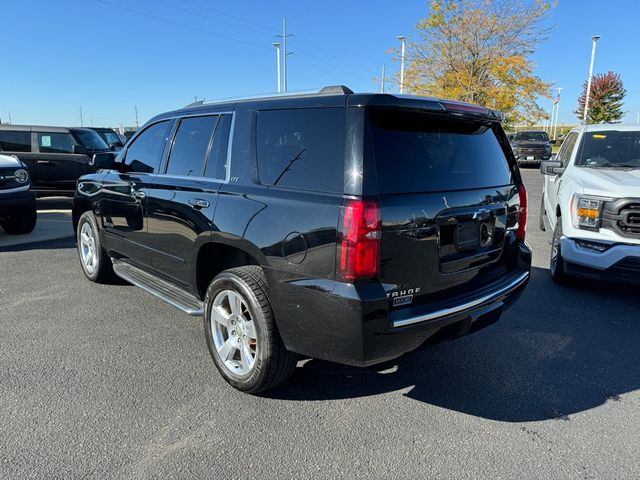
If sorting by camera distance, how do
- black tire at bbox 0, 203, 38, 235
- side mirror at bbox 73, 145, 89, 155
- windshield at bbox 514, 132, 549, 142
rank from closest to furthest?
black tire at bbox 0, 203, 38, 235 < side mirror at bbox 73, 145, 89, 155 < windshield at bbox 514, 132, 549, 142

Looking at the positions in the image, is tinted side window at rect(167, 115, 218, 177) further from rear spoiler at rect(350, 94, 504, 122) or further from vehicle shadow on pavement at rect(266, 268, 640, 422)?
vehicle shadow on pavement at rect(266, 268, 640, 422)

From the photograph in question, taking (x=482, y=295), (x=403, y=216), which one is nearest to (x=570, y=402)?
(x=482, y=295)

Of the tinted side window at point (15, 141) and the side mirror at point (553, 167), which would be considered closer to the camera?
the side mirror at point (553, 167)

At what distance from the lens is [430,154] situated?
9.02 ft

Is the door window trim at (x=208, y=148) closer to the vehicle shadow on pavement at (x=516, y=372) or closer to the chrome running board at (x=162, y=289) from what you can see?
the chrome running board at (x=162, y=289)

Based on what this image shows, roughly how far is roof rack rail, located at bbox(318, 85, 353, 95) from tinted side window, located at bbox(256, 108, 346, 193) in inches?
4.5

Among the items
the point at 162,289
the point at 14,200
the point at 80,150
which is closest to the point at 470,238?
the point at 162,289

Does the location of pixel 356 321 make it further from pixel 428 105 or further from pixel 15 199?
pixel 15 199

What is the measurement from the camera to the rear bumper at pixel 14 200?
23.9 feet

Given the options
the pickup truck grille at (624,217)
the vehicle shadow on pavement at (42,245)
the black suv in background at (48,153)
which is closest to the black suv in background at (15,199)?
the vehicle shadow on pavement at (42,245)

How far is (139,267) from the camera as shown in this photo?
14.4 ft

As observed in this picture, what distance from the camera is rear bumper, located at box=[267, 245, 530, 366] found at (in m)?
2.38

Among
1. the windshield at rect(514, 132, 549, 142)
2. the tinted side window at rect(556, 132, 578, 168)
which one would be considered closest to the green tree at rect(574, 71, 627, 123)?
the windshield at rect(514, 132, 549, 142)

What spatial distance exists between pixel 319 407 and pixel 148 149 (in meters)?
2.83
